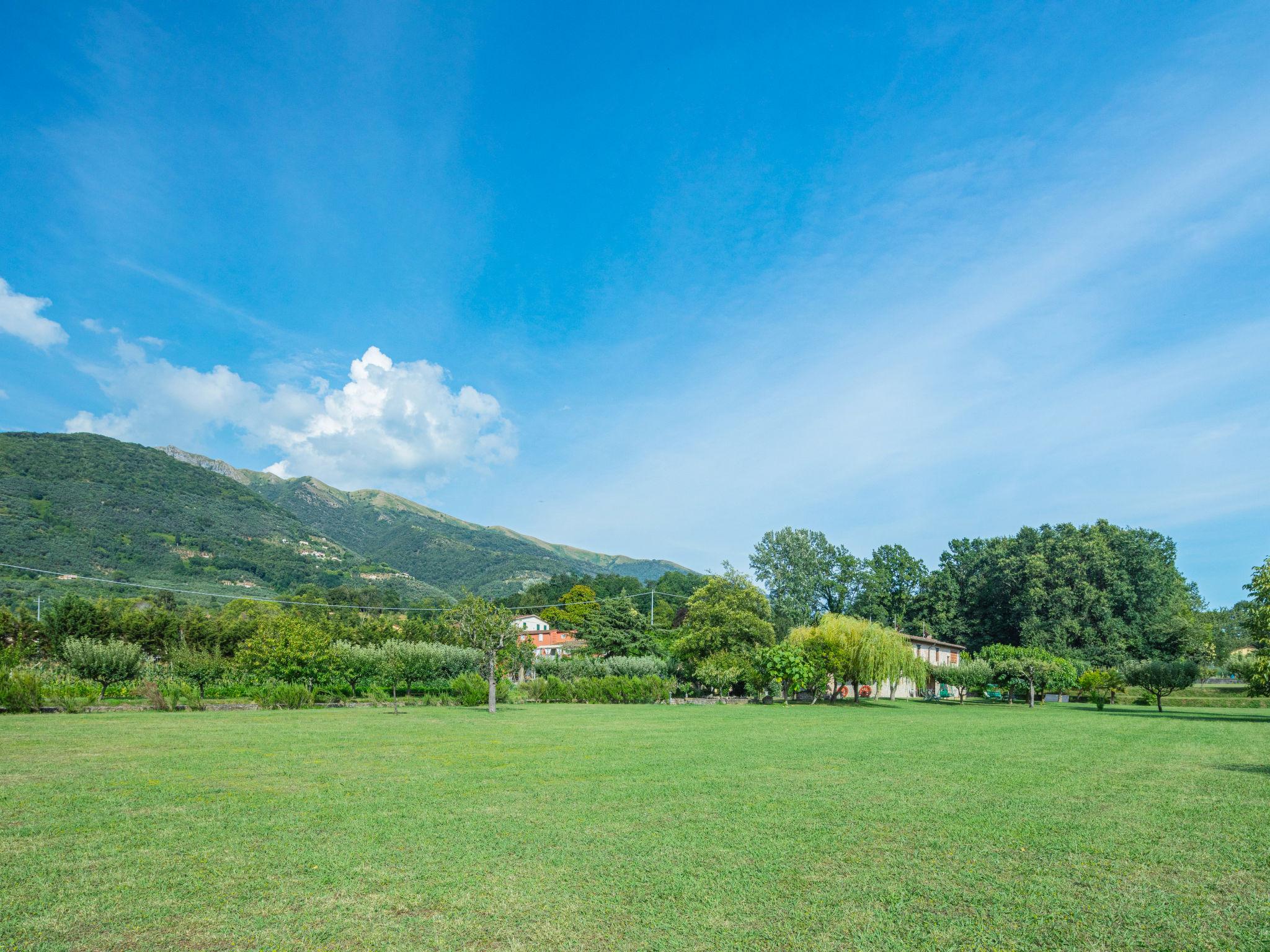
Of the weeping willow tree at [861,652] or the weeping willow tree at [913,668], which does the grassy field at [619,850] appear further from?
the weeping willow tree at [913,668]

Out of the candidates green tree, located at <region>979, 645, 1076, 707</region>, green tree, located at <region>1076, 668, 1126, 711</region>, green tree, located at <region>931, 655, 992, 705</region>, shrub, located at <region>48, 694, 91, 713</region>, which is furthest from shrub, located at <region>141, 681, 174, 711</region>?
green tree, located at <region>1076, 668, 1126, 711</region>

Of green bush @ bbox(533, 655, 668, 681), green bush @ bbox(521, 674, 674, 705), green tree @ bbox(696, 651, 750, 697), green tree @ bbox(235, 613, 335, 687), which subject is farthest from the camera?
green bush @ bbox(533, 655, 668, 681)

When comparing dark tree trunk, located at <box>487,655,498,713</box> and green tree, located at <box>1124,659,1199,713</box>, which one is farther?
green tree, located at <box>1124,659,1199,713</box>

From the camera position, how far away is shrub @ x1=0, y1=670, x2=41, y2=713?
856 inches

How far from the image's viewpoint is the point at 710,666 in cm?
3928

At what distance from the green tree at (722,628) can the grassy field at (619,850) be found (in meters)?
27.4

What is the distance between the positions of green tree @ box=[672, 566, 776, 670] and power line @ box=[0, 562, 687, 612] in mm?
8753

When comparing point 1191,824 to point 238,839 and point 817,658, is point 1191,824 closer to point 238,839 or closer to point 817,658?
point 238,839

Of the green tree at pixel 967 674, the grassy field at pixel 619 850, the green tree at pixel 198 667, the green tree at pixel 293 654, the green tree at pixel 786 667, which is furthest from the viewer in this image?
the green tree at pixel 967 674

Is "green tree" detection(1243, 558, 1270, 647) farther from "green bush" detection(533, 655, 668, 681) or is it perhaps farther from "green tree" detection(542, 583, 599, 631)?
"green tree" detection(542, 583, 599, 631)

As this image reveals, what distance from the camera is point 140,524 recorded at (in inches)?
4104

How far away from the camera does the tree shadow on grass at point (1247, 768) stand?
41.8ft

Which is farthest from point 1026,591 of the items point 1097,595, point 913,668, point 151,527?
point 151,527

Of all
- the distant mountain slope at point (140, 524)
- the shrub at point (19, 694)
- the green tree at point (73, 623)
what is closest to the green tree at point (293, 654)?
the shrub at point (19, 694)
